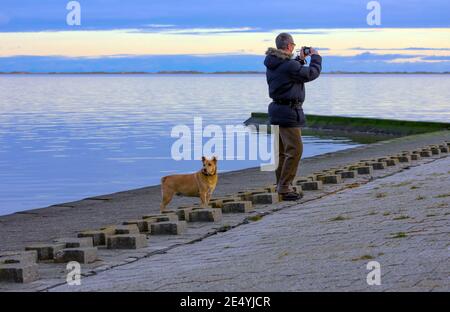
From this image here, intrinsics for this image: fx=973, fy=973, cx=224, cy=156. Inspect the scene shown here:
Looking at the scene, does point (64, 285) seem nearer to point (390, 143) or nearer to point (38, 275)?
point (38, 275)

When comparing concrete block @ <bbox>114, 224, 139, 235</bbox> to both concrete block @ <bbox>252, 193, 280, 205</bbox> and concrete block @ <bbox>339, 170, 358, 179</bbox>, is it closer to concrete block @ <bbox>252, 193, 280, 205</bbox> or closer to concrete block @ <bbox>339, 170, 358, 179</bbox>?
concrete block @ <bbox>252, 193, 280, 205</bbox>

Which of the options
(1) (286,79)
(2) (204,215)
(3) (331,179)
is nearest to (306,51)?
(1) (286,79)

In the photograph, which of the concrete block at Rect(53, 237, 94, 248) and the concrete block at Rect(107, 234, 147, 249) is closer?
the concrete block at Rect(53, 237, 94, 248)

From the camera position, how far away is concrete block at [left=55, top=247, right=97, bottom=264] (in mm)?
8672

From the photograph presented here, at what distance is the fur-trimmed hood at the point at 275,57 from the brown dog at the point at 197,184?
4.63 ft

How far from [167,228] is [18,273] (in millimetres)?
2723

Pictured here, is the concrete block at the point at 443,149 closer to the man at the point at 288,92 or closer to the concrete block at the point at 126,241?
the man at the point at 288,92

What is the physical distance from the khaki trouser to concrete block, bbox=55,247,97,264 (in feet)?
15.4

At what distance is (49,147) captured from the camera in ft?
137

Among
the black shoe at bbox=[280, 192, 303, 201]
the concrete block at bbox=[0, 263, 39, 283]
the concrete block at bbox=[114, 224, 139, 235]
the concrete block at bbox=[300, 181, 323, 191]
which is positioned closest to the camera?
the concrete block at bbox=[0, 263, 39, 283]

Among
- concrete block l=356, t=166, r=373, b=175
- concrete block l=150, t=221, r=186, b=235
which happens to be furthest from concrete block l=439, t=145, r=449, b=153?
concrete block l=150, t=221, r=186, b=235

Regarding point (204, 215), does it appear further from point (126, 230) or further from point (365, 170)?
point (365, 170)
